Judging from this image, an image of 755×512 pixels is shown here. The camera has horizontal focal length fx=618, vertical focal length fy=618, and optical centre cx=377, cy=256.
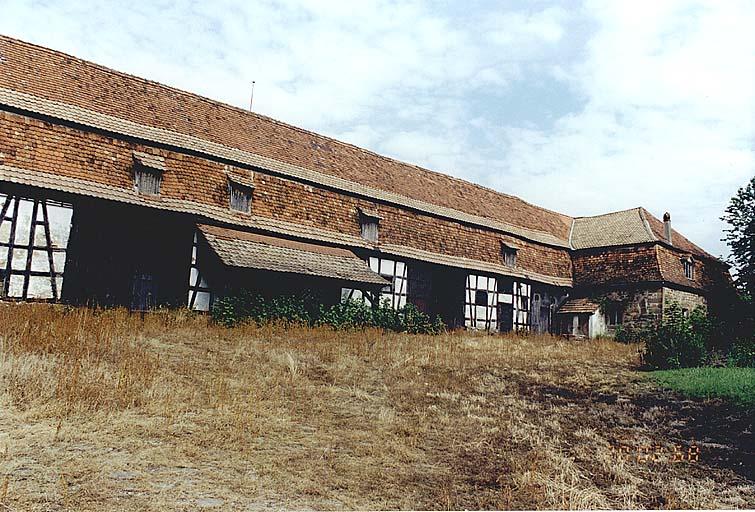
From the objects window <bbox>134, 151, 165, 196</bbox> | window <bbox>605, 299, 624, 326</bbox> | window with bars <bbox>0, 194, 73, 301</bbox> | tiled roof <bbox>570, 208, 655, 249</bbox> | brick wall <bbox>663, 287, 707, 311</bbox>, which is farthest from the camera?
tiled roof <bbox>570, 208, 655, 249</bbox>

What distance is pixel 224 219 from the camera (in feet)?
63.9

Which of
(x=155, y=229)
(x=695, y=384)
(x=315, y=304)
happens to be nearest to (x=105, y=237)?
(x=155, y=229)

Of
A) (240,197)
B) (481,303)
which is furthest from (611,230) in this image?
(240,197)

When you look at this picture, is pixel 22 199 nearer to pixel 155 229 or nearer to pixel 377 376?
pixel 155 229

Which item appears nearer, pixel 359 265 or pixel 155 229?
pixel 155 229

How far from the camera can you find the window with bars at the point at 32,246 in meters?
15.9

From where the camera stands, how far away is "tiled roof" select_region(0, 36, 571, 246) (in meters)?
18.0

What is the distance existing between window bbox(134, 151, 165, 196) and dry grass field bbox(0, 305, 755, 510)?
492 centimetres

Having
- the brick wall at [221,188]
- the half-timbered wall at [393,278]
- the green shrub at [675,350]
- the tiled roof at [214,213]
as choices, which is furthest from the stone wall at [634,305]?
the green shrub at [675,350]

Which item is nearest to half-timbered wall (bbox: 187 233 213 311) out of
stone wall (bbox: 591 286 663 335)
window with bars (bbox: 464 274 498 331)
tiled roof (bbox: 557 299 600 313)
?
window with bars (bbox: 464 274 498 331)

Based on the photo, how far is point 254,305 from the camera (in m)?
18.3

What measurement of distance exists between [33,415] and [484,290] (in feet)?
71.3

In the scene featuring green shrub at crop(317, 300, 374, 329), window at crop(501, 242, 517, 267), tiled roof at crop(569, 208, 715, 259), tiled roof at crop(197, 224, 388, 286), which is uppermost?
tiled roof at crop(569, 208, 715, 259)

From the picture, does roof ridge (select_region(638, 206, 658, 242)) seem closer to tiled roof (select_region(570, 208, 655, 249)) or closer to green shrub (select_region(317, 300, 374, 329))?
tiled roof (select_region(570, 208, 655, 249))
